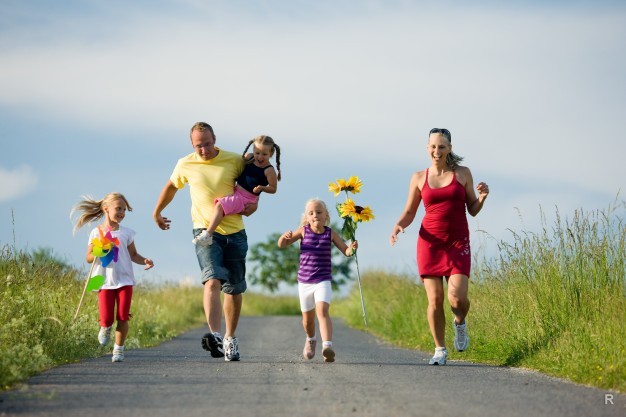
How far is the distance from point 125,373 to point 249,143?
3134 mm

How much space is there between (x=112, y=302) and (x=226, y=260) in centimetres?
140

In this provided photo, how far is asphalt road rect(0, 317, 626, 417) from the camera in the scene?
7.00 meters

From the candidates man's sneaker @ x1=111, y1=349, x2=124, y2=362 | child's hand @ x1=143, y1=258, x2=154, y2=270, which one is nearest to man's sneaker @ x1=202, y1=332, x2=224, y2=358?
man's sneaker @ x1=111, y1=349, x2=124, y2=362

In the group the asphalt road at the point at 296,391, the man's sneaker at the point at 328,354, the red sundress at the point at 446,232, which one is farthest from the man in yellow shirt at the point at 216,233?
the red sundress at the point at 446,232

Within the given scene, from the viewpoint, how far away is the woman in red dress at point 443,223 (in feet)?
35.1

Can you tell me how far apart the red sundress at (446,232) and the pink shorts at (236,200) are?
193cm

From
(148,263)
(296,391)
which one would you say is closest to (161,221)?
(148,263)

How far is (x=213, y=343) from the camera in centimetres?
1104

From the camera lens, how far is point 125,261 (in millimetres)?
11273

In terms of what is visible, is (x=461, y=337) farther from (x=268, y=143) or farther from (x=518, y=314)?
(x=268, y=143)

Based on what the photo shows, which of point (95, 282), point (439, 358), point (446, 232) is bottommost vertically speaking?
point (439, 358)

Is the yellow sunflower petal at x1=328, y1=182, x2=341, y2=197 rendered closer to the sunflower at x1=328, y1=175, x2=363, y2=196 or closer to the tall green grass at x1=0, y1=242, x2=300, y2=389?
the sunflower at x1=328, y1=175, x2=363, y2=196

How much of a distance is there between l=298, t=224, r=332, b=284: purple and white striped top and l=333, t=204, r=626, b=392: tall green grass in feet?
7.53

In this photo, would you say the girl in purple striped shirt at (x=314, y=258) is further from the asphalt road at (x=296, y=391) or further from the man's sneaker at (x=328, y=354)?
the asphalt road at (x=296, y=391)
